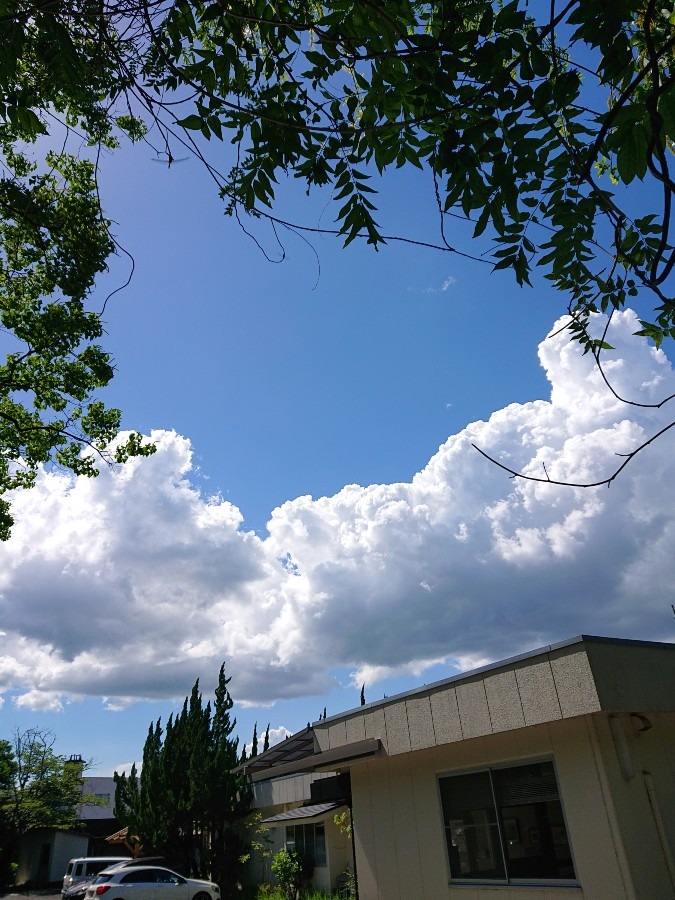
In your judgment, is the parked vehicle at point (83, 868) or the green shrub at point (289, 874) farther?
the parked vehicle at point (83, 868)

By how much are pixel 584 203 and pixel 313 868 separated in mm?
21368

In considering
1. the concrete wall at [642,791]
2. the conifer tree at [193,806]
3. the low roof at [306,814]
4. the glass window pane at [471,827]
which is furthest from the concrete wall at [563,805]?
the conifer tree at [193,806]

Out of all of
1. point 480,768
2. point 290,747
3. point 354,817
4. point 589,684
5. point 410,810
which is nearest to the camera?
point 589,684

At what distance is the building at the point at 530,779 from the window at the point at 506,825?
18 mm

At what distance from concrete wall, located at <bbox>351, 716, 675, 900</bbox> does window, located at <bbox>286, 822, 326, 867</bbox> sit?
10.3m

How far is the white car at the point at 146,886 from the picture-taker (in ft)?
54.4

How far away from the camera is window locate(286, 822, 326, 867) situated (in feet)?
62.7

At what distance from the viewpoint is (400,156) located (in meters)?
2.97

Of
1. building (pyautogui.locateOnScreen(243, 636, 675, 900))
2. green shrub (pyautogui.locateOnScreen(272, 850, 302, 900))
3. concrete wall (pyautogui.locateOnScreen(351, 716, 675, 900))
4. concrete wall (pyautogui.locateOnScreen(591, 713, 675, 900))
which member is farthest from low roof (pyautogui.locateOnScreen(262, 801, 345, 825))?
concrete wall (pyautogui.locateOnScreen(591, 713, 675, 900))

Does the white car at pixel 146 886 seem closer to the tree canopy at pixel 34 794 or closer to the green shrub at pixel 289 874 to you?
the green shrub at pixel 289 874

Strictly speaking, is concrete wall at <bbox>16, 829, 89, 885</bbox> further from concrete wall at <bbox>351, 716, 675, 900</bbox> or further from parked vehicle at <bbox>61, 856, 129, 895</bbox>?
concrete wall at <bbox>351, 716, 675, 900</bbox>

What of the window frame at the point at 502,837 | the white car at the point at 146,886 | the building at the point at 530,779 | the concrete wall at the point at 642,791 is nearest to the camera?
the concrete wall at the point at 642,791

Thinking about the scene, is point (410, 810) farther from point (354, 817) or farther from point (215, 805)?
point (215, 805)

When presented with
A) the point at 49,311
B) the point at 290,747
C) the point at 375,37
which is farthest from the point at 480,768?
the point at 49,311
